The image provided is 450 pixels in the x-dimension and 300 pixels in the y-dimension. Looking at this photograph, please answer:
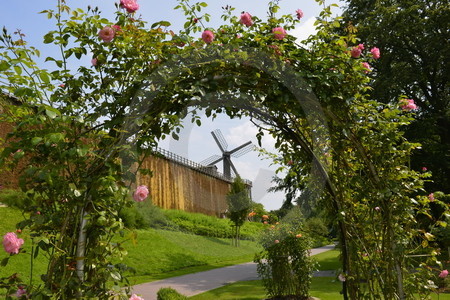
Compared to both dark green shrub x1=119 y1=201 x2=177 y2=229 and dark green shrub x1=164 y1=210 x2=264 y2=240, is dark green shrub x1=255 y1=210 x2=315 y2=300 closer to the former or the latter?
dark green shrub x1=119 y1=201 x2=177 y2=229

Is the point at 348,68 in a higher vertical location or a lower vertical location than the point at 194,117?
higher

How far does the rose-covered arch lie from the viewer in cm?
220

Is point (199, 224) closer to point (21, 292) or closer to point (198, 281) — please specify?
point (198, 281)

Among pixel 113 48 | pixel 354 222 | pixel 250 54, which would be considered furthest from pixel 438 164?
pixel 113 48

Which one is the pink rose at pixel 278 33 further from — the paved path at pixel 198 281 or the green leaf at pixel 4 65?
the paved path at pixel 198 281

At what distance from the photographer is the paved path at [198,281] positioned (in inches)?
254

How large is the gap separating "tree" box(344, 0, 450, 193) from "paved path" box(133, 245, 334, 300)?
502 centimetres

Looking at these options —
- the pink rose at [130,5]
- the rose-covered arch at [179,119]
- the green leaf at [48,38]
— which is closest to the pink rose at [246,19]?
the rose-covered arch at [179,119]

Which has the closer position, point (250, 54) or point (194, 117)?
point (250, 54)

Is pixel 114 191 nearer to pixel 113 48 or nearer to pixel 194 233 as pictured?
pixel 113 48

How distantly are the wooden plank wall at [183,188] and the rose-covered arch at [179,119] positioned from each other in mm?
10255

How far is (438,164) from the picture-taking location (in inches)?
442

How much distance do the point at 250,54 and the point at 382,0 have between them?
11911 millimetres

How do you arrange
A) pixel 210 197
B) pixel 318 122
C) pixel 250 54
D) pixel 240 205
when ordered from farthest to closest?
pixel 210 197 → pixel 240 205 → pixel 318 122 → pixel 250 54
